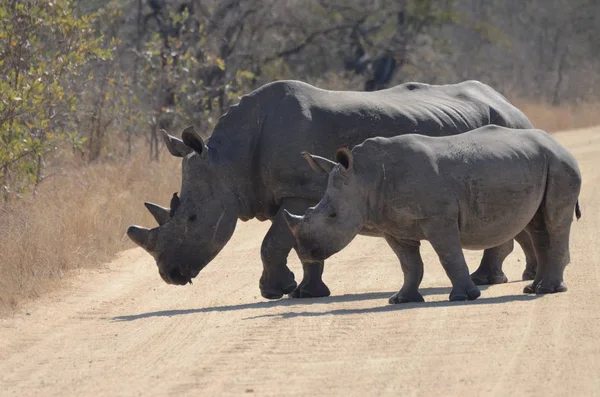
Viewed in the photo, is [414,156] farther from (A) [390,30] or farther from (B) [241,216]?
(A) [390,30]

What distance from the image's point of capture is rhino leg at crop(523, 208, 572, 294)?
32.9 ft

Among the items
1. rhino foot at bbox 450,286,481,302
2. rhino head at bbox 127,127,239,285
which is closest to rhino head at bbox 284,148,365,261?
rhino foot at bbox 450,286,481,302

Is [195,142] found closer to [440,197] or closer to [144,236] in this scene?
[144,236]

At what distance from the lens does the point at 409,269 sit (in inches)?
392

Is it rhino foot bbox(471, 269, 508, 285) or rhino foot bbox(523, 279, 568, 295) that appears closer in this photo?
rhino foot bbox(523, 279, 568, 295)

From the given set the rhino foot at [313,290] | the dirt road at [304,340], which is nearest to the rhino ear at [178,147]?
the dirt road at [304,340]

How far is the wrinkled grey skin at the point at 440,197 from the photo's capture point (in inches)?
378

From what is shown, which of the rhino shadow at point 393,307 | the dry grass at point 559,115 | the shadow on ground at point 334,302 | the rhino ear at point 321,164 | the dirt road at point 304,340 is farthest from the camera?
the dry grass at point 559,115

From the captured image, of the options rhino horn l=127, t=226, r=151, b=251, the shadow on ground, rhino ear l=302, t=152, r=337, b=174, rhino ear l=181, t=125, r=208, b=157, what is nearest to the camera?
the shadow on ground

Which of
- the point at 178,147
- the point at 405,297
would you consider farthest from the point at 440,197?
the point at 178,147

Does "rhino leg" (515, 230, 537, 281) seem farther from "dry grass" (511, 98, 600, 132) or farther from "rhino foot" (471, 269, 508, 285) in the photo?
"dry grass" (511, 98, 600, 132)

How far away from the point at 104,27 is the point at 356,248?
419 inches

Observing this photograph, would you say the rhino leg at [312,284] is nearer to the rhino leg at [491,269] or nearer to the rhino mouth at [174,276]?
the rhino mouth at [174,276]

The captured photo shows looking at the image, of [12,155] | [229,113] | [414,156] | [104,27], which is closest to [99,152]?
→ [104,27]
